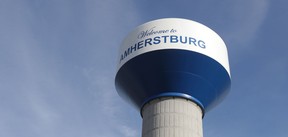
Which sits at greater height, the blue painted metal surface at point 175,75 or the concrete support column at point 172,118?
the blue painted metal surface at point 175,75

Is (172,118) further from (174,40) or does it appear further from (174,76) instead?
(174,40)

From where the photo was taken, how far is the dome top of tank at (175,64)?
18.0 m

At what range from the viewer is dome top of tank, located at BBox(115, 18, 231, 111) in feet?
59.0

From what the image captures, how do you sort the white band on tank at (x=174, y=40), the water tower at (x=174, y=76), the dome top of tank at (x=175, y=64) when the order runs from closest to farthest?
the water tower at (x=174, y=76), the dome top of tank at (x=175, y=64), the white band on tank at (x=174, y=40)

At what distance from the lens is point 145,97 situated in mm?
18688

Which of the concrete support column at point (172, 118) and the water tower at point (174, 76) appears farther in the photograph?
the water tower at point (174, 76)

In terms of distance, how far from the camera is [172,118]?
17.7m

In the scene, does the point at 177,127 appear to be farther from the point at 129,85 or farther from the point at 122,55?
the point at 122,55

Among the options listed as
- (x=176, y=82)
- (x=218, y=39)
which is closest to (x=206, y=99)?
(x=176, y=82)

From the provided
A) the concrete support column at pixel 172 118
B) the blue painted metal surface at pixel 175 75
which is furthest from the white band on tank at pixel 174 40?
the concrete support column at pixel 172 118

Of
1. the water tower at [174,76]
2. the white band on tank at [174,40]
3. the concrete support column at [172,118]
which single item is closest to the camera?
the concrete support column at [172,118]

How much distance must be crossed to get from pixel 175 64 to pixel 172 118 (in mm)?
2569

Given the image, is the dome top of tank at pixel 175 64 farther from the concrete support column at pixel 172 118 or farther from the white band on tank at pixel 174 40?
the concrete support column at pixel 172 118

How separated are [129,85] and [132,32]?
10.1ft
